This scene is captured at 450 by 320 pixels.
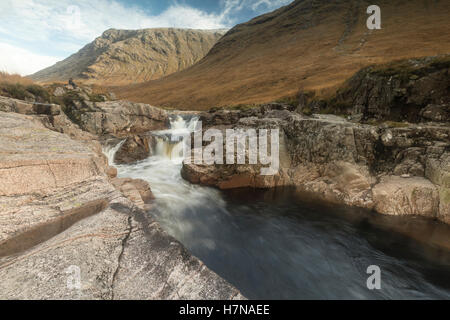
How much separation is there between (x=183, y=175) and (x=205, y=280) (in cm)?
891

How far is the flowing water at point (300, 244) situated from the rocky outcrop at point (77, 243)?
3080 mm

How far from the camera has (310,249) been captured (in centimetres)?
609

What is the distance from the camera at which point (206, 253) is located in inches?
228

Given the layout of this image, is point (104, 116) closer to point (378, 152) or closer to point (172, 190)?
point (172, 190)

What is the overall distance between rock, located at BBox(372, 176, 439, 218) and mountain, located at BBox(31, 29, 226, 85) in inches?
4461

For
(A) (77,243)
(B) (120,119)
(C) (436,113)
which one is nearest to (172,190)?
(A) (77,243)

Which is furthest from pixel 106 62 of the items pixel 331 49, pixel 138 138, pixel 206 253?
pixel 206 253

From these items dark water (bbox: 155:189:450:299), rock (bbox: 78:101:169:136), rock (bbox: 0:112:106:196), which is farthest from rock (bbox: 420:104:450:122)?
rock (bbox: 78:101:169:136)

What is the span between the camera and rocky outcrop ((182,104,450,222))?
6.83 meters

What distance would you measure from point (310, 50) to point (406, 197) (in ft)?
186

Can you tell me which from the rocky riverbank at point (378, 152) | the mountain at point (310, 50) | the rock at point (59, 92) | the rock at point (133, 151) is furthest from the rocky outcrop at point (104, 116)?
the mountain at point (310, 50)

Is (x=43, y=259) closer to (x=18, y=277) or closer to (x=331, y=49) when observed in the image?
(x=18, y=277)

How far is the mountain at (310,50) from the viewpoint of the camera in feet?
105

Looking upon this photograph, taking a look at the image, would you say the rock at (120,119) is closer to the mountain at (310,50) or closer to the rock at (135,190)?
the rock at (135,190)
